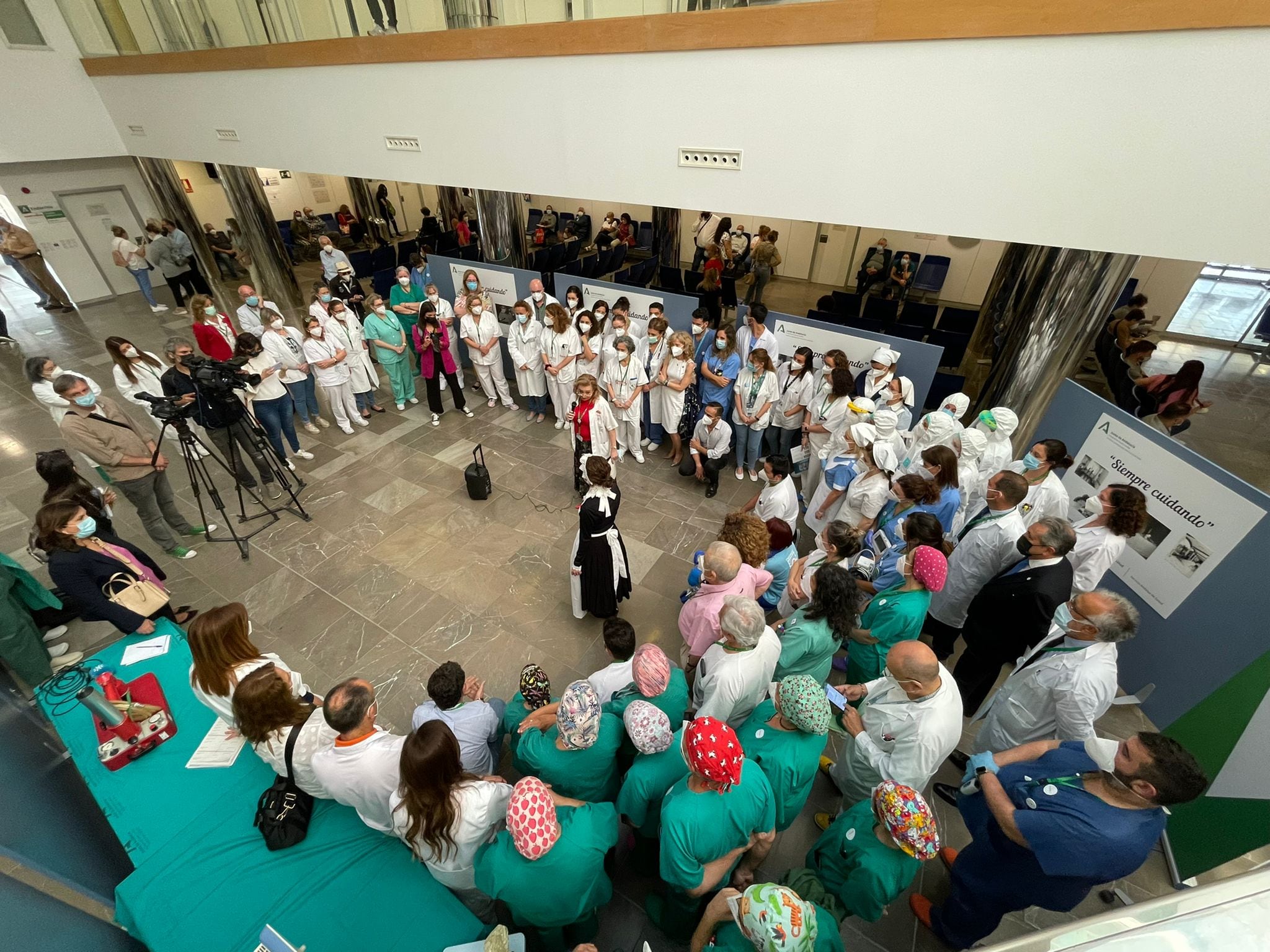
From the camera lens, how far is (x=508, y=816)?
173cm

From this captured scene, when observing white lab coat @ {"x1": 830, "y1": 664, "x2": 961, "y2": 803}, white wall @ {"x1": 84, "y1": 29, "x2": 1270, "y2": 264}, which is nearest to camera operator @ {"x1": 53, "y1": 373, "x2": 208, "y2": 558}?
white wall @ {"x1": 84, "y1": 29, "x2": 1270, "y2": 264}

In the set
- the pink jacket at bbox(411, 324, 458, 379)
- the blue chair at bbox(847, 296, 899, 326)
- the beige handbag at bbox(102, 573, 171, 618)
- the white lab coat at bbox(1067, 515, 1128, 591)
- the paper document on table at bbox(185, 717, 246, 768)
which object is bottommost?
the paper document on table at bbox(185, 717, 246, 768)

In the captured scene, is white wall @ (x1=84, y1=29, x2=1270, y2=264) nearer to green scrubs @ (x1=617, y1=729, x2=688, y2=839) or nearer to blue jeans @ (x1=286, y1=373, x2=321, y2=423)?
blue jeans @ (x1=286, y1=373, x2=321, y2=423)

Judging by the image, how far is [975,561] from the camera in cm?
340

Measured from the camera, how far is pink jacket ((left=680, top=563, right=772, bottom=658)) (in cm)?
287

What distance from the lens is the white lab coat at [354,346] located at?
240 inches

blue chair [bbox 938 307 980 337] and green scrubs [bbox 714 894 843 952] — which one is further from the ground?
blue chair [bbox 938 307 980 337]

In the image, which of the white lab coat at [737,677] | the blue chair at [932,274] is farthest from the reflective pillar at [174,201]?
the blue chair at [932,274]

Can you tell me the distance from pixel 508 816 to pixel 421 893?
88cm

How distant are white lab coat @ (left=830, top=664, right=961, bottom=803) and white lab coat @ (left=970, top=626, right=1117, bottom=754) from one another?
64cm

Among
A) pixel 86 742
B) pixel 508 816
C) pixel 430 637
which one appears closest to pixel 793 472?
pixel 430 637

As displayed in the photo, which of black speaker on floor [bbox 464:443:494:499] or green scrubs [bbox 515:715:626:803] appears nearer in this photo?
green scrubs [bbox 515:715:626:803]

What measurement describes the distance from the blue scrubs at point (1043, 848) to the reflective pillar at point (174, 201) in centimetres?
1486

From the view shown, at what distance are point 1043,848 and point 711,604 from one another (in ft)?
5.32
